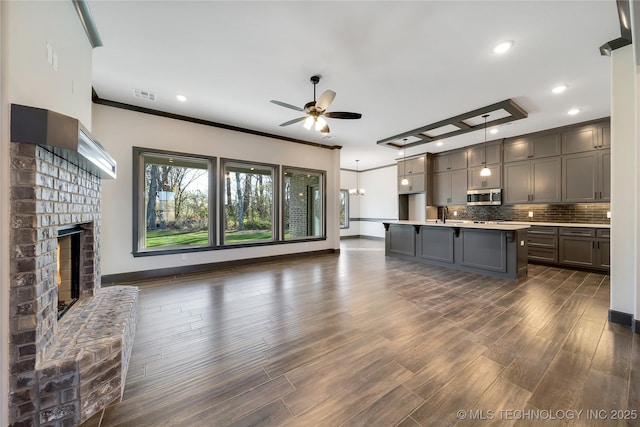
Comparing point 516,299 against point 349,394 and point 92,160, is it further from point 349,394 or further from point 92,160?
point 92,160

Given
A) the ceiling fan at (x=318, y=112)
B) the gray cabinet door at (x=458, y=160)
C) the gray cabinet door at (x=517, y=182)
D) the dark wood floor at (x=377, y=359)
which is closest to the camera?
the dark wood floor at (x=377, y=359)

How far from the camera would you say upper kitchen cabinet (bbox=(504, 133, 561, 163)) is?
549 centimetres

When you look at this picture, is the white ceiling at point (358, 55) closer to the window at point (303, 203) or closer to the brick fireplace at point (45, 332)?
the brick fireplace at point (45, 332)

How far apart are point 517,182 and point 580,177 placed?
1.08 m

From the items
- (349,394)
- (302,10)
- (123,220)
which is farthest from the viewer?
(123,220)

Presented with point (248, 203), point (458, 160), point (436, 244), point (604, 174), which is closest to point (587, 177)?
point (604, 174)

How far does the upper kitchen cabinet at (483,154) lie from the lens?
631 cm

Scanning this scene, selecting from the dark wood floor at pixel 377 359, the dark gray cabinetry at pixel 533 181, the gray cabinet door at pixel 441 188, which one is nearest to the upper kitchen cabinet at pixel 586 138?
the dark gray cabinetry at pixel 533 181

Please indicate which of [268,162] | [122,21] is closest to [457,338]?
[122,21]

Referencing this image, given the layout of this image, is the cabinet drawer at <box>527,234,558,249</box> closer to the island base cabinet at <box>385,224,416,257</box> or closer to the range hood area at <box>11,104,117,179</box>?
the island base cabinet at <box>385,224,416,257</box>

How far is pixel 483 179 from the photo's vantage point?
661 centimetres

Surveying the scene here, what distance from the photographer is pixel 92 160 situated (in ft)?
6.20

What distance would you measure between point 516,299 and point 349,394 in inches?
121

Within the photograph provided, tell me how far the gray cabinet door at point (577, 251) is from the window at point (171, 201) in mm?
7396
